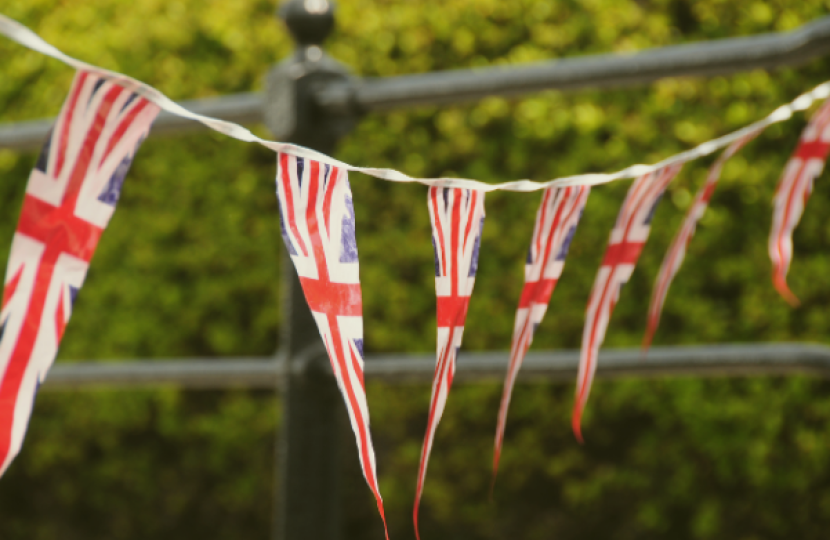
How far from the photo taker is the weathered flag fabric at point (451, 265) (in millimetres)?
862

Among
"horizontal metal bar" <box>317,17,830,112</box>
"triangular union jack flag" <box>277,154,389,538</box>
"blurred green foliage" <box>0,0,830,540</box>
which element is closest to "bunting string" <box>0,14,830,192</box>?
"triangular union jack flag" <box>277,154,389,538</box>

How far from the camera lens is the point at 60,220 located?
0.88m

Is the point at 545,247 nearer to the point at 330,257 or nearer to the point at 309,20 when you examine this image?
the point at 330,257

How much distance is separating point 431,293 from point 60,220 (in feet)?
8.15

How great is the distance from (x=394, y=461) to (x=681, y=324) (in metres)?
1.20

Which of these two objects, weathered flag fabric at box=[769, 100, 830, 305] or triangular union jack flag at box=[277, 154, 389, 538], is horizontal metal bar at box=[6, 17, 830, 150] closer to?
weathered flag fabric at box=[769, 100, 830, 305]

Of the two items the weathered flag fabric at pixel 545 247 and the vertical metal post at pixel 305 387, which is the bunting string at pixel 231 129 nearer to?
the weathered flag fabric at pixel 545 247

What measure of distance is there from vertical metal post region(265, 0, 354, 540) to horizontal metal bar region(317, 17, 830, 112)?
42mm

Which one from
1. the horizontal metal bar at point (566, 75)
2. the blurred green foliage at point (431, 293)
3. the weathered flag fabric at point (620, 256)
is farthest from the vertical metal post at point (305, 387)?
the blurred green foliage at point (431, 293)

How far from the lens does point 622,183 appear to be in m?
2.93

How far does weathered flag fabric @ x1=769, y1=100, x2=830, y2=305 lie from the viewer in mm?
1162

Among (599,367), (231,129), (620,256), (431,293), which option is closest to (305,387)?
(599,367)

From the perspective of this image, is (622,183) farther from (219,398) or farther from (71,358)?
(71,358)

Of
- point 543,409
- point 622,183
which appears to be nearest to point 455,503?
point 543,409
